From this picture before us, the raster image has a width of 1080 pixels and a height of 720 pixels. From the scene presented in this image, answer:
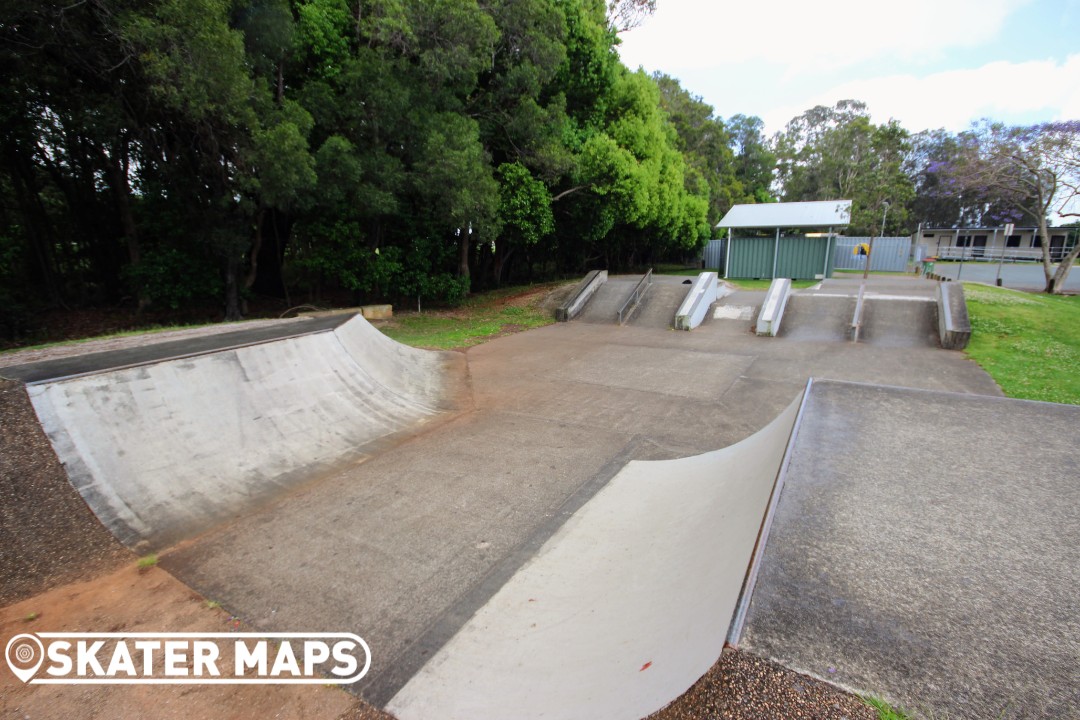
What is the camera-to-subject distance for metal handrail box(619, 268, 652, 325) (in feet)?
42.0

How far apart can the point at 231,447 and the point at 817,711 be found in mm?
4497

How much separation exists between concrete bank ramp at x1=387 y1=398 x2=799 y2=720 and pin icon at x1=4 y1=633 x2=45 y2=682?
1.74m

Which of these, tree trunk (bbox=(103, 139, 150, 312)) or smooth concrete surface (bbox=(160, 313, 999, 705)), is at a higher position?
tree trunk (bbox=(103, 139, 150, 312))

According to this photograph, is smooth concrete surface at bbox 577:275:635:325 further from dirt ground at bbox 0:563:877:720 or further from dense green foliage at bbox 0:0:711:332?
dirt ground at bbox 0:563:877:720

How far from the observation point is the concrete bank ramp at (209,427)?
3.46m

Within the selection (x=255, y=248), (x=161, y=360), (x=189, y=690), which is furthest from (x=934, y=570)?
(x=255, y=248)

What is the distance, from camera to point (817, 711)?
1689mm

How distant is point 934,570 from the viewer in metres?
2.40

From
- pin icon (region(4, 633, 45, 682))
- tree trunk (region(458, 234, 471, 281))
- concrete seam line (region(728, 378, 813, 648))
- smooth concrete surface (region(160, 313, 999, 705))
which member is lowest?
smooth concrete surface (region(160, 313, 999, 705))

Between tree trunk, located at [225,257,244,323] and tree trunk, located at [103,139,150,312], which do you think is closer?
tree trunk, located at [103,139,150,312]

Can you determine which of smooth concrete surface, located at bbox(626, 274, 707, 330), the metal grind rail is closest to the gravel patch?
the metal grind rail

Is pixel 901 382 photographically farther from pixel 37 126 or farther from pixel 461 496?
pixel 37 126

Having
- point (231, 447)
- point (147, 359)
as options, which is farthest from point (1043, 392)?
point (147, 359)

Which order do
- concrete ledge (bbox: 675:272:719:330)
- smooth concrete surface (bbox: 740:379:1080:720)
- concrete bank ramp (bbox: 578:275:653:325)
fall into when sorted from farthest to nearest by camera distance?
concrete bank ramp (bbox: 578:275:653:325)
concrete ledge (bbox: 675:272:719:330)
smooth concrete surface (bbox: 740:379:1080:720)
